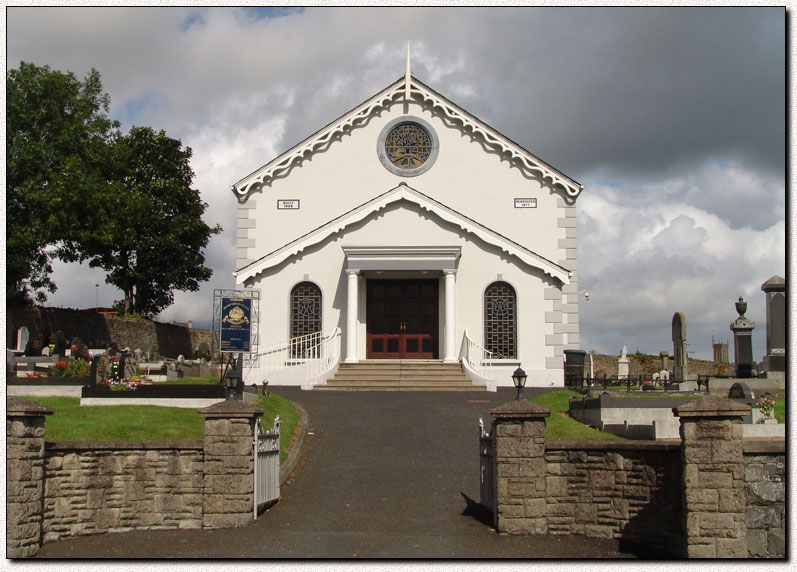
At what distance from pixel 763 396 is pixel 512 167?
60.3 ft

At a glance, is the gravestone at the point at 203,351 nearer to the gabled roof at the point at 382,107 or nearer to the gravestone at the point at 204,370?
the gravestone at the point at 204,370

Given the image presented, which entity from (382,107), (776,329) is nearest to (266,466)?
(776,329)

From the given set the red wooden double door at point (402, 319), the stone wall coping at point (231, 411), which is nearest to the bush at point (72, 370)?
the stone wall coping at point (231, 411)

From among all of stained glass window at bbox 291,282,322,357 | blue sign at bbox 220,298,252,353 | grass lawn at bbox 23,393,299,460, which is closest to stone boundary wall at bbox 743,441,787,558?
grass lawn at bbox 23,393,299,460

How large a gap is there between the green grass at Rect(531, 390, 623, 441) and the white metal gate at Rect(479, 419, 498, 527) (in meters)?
1.05

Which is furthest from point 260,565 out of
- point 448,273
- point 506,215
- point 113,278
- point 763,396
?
point 113,278

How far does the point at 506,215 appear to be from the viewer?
30.2m

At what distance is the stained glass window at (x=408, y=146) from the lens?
3069 cm

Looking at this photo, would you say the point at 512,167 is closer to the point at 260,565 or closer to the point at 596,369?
the point at 596,369

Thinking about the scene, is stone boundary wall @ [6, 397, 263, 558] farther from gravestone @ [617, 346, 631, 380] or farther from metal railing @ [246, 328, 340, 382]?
gravestone @ [617, 346, 631, 380]

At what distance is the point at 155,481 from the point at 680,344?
60.4 feet

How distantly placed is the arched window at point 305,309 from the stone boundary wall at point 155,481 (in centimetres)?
1636

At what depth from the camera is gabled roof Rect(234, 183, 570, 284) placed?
2817cm

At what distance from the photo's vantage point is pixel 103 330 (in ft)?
124
